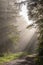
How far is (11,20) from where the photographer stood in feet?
112

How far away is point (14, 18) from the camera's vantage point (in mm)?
35125

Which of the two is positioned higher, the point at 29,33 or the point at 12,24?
the point at 29,33

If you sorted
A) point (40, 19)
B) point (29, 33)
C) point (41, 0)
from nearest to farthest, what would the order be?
point (41, 0) → point (40, 19) → point (29, 33)

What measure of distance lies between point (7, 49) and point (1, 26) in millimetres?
4542

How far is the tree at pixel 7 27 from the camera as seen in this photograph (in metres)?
33.1

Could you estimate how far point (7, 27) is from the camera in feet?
108

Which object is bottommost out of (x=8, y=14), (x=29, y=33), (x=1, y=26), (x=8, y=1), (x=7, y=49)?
(x=7, y=49)

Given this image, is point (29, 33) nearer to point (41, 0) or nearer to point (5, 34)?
point (5, 34)

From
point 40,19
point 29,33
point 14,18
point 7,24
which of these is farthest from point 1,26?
point 29,33

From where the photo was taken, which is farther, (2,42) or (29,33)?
(29,33)

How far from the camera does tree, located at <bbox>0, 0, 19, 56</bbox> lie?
33094 millimetres

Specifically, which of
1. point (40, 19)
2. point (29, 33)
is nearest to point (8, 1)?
point (40, 19)

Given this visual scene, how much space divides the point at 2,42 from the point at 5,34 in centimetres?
144

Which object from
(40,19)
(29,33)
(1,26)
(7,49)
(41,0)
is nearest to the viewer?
(41,0)
